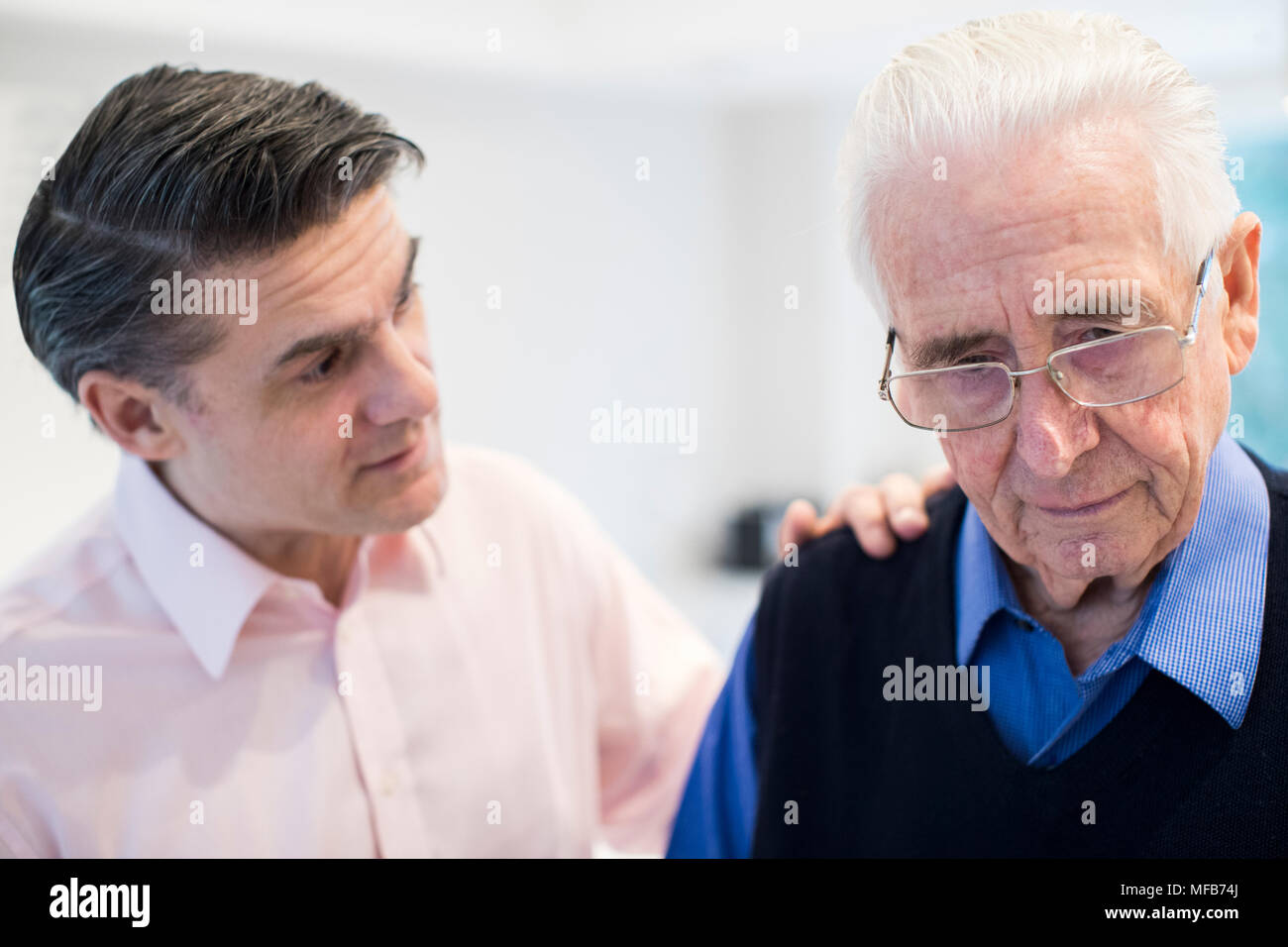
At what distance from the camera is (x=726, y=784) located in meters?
1.26

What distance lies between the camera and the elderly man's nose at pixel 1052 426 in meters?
0.83

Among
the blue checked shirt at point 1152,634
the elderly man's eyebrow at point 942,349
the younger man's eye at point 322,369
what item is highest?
the younger man's eye at point 322,369

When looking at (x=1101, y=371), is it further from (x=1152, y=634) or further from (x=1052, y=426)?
(x=1152, y=634)

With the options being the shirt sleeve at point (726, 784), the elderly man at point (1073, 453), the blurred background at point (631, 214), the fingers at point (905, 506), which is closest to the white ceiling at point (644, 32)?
the blurred background at point (631, 214)

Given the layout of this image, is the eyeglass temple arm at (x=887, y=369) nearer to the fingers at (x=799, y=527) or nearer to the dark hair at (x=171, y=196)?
the fingers at (x=799, y=527)

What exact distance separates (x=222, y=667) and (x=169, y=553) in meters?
0.14

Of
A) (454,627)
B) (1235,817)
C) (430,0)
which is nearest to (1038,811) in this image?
(1235,817)

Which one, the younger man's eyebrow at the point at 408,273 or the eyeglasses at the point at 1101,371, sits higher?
the younger man's eyebrow at the point at 408,273

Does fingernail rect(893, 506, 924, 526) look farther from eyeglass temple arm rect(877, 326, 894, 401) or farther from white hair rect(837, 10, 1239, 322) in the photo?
white hair rect(837, 10, 1239, 322)

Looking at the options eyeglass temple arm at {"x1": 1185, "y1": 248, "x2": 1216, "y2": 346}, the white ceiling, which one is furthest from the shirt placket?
the white ceiling

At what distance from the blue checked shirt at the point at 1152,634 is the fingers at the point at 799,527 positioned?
0.63 feet

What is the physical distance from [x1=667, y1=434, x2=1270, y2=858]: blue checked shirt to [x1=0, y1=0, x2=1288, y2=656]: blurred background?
3.60 feet

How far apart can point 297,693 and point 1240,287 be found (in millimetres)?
1004

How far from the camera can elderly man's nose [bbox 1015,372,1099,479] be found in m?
0.83
